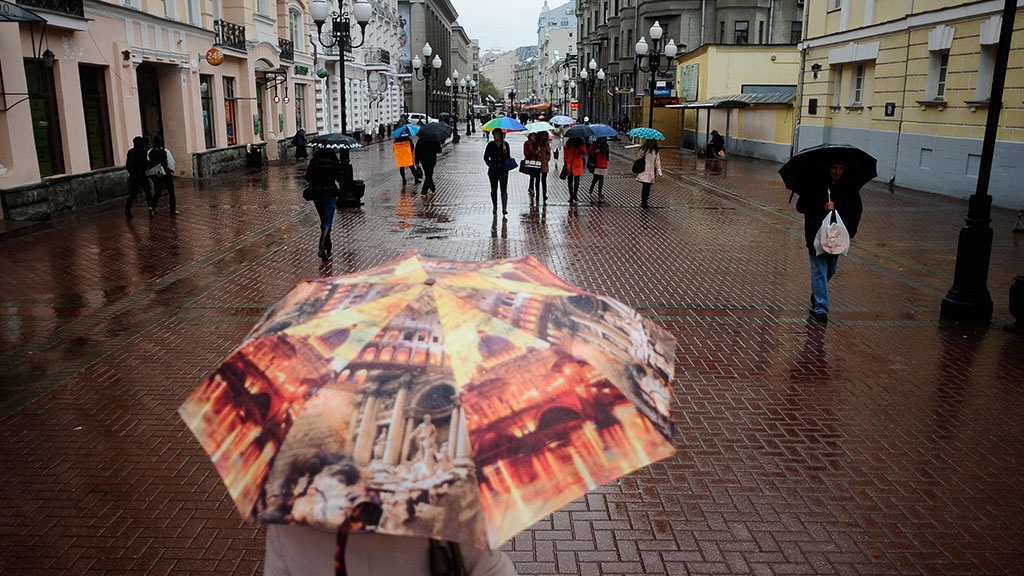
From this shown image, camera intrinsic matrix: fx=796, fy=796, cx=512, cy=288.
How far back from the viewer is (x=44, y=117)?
1711 centimetres

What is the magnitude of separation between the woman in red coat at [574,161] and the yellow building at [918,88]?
9441 millimetres

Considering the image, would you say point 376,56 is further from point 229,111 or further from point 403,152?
point 403,152

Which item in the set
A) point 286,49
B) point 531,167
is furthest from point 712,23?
point 531,167

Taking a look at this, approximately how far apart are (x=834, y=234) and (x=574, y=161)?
10.5 m

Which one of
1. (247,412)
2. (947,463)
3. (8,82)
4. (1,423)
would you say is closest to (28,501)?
(1,423)

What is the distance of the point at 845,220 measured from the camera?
8641mm

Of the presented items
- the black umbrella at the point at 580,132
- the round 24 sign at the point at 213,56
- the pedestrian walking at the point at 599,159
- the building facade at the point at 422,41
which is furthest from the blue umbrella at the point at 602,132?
the building facade at the point at 422,41

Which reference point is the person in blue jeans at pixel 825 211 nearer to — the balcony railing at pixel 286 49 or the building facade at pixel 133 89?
the building facade at pixel 133 89

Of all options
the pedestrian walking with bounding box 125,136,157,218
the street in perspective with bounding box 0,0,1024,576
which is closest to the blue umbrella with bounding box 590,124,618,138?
the street in perspective with bounding box 0,0,1024,576

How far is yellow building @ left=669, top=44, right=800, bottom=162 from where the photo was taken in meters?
33.8

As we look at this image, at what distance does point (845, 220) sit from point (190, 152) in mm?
21204

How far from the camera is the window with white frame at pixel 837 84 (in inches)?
1065

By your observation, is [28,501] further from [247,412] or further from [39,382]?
[247,412]

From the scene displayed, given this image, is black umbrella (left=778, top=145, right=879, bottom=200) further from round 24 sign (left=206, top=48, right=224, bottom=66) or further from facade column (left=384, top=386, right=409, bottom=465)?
round 24 sign (left=206, top=48, right=224, bottom=66)
